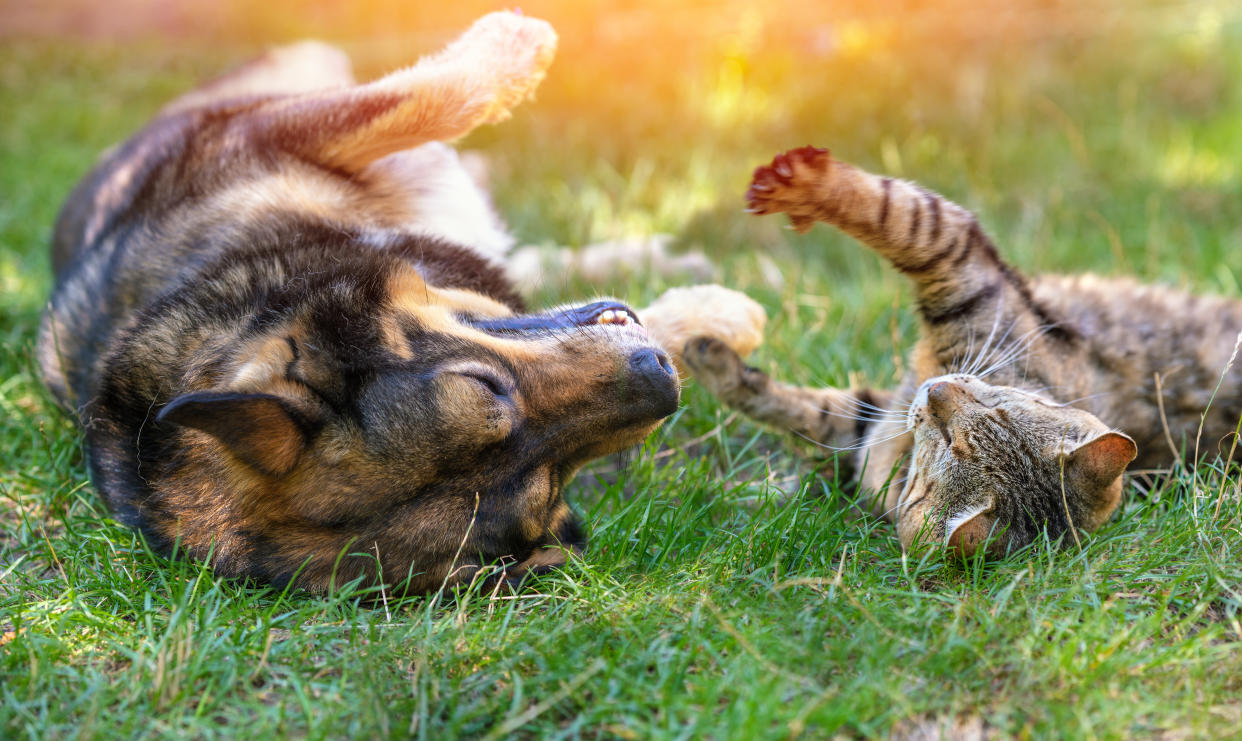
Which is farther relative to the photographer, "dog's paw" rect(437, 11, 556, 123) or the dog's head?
"dog's paw" rect(437, 11, 556, 123)

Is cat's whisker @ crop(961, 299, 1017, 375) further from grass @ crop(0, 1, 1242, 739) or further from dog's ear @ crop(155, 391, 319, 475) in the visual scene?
dog's ear @ crop(155, 391, 319, 475)

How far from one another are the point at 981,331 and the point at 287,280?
2.57m

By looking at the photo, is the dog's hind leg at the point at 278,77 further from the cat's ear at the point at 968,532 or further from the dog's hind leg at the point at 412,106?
the cat's ear at the point at 968,532

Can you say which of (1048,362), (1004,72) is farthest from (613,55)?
(1048,362)

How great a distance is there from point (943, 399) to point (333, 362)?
1998 millimetres

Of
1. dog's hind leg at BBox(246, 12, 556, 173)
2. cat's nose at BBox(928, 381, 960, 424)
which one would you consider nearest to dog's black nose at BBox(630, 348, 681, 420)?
cat's nose at BBox(928, 381, 960, 424)

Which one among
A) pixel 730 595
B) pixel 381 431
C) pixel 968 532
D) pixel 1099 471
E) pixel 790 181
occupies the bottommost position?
pixel 730 595

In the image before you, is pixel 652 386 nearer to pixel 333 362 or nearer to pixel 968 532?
pixel 333 362

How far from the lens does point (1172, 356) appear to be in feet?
12.7

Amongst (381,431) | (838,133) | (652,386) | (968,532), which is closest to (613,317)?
(652,386)

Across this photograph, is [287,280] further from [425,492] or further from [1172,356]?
[1172,356]

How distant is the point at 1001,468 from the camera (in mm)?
3160

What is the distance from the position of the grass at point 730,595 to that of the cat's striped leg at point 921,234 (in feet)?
2.09

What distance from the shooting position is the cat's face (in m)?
2.94
